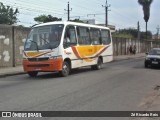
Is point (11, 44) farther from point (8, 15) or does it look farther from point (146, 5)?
point (146, 5)

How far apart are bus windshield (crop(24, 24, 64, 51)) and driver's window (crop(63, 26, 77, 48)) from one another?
45 cm

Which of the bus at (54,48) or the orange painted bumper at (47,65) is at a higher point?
the bus at (54,48)

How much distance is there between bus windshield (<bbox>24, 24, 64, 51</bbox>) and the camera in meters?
18.7

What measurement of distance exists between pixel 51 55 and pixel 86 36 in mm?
4400

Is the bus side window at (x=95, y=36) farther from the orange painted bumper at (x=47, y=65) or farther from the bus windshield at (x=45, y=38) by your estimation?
the orange painted bumper at (x=47, y=65)

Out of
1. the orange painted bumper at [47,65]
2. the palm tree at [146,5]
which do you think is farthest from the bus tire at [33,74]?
the palm tree at [146,5]

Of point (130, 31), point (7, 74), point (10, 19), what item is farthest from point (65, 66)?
point (130, 31)

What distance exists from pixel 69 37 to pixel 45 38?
1.37 meters

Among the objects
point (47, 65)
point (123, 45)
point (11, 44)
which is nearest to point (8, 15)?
point (123, 45)

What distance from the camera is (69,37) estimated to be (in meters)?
19.7

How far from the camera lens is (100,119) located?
8703mm

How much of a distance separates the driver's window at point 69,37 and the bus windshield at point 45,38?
45cm

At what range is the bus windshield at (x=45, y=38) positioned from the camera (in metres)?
18.7

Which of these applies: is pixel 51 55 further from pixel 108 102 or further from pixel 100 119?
pixel 100 119
